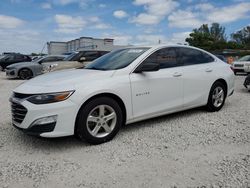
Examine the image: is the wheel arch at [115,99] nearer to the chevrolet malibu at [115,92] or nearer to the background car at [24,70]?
the chevrolet malibu at [115,92]

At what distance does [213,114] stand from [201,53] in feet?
4.29

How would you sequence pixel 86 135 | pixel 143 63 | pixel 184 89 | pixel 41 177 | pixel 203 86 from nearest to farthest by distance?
1. pixel 41 177
2. pixel 86 135
3. pixel 143 63
4. pixel 184 89
5. pixel 203 86

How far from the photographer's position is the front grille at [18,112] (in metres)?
3.79

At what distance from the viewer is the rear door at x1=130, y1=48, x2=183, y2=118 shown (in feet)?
14.7

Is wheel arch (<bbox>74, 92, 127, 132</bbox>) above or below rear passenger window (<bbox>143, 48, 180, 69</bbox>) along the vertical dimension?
below

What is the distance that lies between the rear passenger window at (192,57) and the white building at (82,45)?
28835 mm

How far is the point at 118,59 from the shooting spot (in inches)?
193

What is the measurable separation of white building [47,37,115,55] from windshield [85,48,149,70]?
29154mm

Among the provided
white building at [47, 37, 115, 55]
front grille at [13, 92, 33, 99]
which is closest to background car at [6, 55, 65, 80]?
front grille at [13, 92, 33, 99]

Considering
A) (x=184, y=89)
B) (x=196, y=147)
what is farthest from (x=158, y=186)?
(x=184, y=89)

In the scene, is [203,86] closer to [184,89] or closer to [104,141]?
[184,89]

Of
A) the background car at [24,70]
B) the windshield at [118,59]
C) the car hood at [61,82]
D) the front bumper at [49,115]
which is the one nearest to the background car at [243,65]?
the background car at [24,70]

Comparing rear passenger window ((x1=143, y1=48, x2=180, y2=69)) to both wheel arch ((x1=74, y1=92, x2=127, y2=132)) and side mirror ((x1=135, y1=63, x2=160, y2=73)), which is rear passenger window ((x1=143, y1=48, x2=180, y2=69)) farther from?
wheel arch ((x1=74, y1=92, x2=127, y2=132))

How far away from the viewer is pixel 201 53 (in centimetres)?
581
